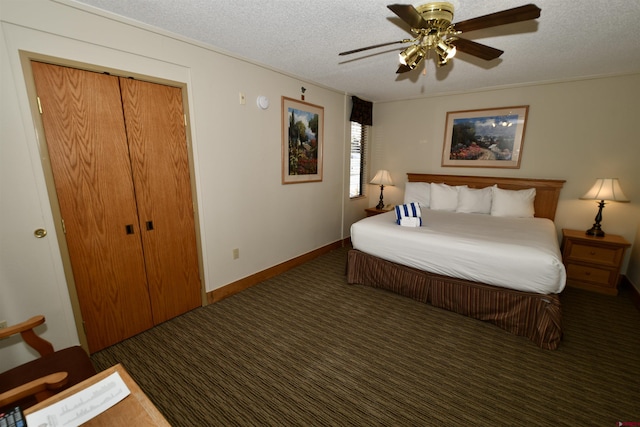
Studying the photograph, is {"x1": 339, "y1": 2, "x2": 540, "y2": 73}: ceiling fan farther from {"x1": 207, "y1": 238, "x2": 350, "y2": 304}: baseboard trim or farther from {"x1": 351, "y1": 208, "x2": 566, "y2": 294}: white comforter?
{"x1": 207, "y1": 238, "x2": 350, "y2": 304}: baseboard trim

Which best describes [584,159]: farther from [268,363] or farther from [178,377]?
[178,377]

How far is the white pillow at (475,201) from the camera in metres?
3.72

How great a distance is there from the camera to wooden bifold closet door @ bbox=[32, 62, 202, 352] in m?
1.84

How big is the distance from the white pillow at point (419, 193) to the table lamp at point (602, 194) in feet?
5.92

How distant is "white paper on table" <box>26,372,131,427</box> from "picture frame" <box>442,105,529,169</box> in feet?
15.1

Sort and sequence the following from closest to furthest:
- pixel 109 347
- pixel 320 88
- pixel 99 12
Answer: pixel 99 12
pixel 109 347
pixel 320 88

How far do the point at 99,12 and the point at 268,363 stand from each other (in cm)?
281

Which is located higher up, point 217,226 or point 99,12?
point 99,12

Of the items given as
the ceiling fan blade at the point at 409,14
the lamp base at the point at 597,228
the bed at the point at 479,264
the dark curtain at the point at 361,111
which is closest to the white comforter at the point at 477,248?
Result: the bed at the point at 479,264

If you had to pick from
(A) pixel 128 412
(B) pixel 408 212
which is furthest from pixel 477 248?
(A) pixel 128 412

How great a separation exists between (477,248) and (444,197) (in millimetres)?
1666

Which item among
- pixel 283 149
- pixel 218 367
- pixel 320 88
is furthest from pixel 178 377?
pixel 320 88

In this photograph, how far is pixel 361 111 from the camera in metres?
4.46

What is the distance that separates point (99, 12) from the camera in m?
1.86
